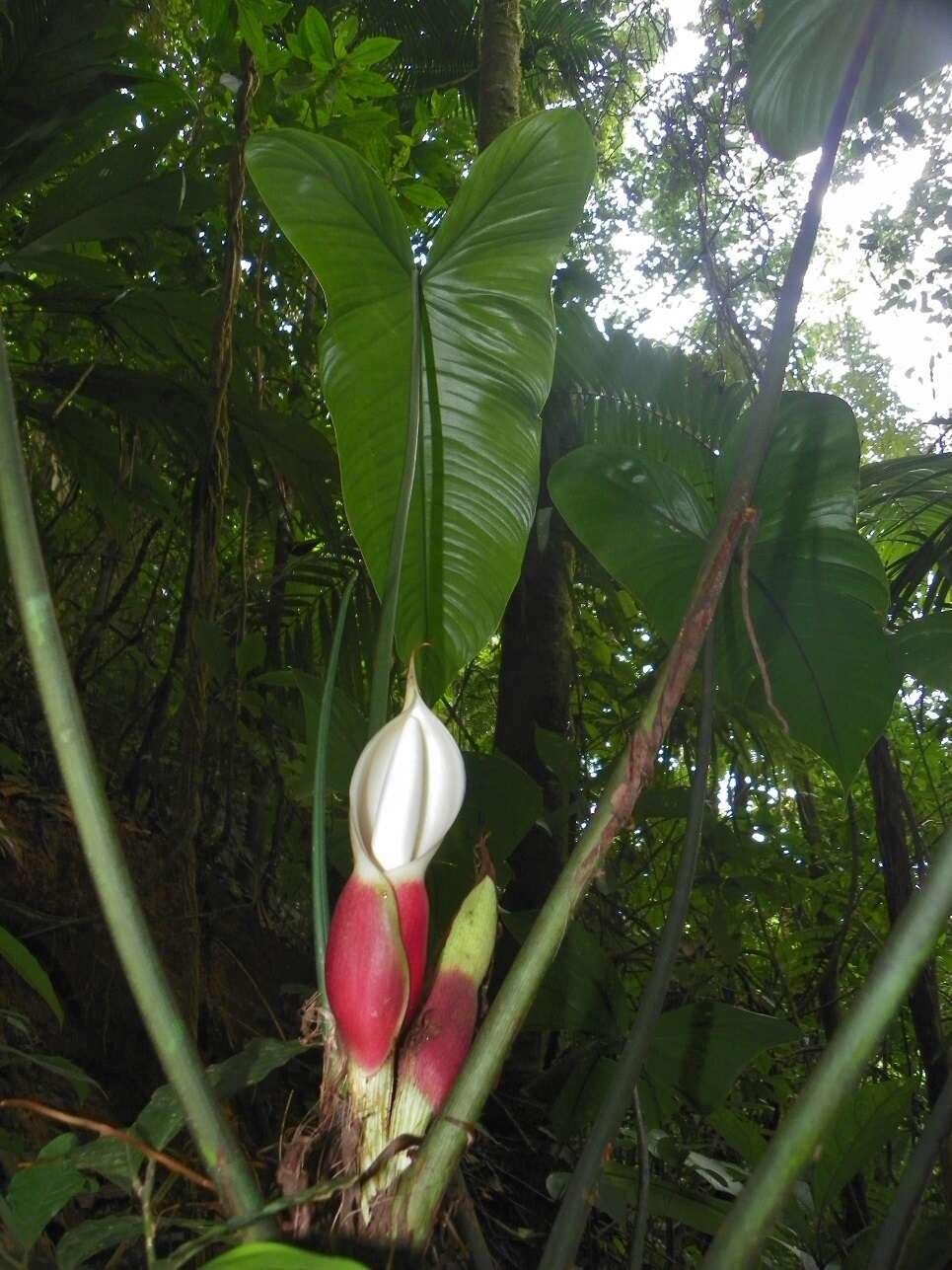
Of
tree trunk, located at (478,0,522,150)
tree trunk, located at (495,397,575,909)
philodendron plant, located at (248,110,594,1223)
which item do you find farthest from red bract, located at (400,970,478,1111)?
tree trunk, located at (478,0,522,150)

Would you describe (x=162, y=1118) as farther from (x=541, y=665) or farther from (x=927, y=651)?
(x=541, y=665)

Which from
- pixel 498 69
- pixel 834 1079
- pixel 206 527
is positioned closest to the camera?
pixel 834 1079

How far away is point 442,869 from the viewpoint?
98 centimetres

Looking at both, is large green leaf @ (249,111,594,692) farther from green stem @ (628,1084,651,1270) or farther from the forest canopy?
green stem @ (628,1084,651,1270)

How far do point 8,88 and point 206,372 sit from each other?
17.6 inches

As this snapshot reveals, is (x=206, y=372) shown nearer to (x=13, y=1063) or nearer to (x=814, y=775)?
(x=13, y=1063)

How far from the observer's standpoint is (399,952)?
376mm

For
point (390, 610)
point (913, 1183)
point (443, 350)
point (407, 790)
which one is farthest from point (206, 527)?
point (913, 1183)

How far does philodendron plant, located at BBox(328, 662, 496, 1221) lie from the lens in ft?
1.23

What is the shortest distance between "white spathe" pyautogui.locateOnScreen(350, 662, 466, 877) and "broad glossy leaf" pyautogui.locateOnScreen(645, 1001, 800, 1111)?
0.65 m

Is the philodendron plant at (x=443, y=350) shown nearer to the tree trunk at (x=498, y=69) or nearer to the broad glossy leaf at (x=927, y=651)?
the broad glossy leaf at (x=927, y=651)

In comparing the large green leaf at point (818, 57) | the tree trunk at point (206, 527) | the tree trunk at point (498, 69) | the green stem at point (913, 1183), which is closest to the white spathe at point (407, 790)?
the green stem at point (913, 1183)

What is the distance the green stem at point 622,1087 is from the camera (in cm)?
43

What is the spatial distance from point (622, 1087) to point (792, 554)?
0.64 metres
